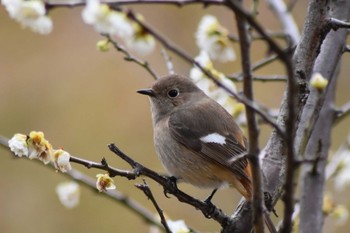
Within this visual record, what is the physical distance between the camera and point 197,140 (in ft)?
10.6

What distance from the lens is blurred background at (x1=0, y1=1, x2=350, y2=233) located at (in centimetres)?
606

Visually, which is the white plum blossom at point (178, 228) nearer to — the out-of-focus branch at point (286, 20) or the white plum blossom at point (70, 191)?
the white plum blossom at point (70, 191)

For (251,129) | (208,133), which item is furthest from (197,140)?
(251,129)

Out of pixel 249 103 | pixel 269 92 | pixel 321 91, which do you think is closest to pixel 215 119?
pixel 321 91

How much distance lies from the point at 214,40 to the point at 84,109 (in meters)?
4.04

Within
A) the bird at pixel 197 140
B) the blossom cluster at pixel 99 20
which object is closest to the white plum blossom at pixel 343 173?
the bird at pixel 197 140

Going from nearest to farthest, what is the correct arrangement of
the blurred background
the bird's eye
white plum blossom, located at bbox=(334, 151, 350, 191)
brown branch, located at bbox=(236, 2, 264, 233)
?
1. brown branch, located at bbox=(236, 2, 264, 233)
2. white plum blossom, located at bbox=(334, 151, 350, 191)
3. the bird's eye
4. the blurred background

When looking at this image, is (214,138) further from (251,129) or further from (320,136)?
(251,129)

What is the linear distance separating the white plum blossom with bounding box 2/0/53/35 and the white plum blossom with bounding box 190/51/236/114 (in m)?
0.76

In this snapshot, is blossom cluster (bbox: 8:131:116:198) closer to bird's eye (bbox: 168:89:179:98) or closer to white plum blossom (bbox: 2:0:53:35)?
white plum blossom (bbox: 2:0:53:35)

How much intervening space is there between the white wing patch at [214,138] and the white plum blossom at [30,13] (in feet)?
3.47

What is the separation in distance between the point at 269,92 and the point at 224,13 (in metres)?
1.08

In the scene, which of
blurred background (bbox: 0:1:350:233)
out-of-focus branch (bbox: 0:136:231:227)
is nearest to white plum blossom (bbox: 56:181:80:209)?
out-of-focus branch (bbox: 0:136:231:227)

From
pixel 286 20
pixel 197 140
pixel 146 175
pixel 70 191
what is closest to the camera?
pixel 146 175
